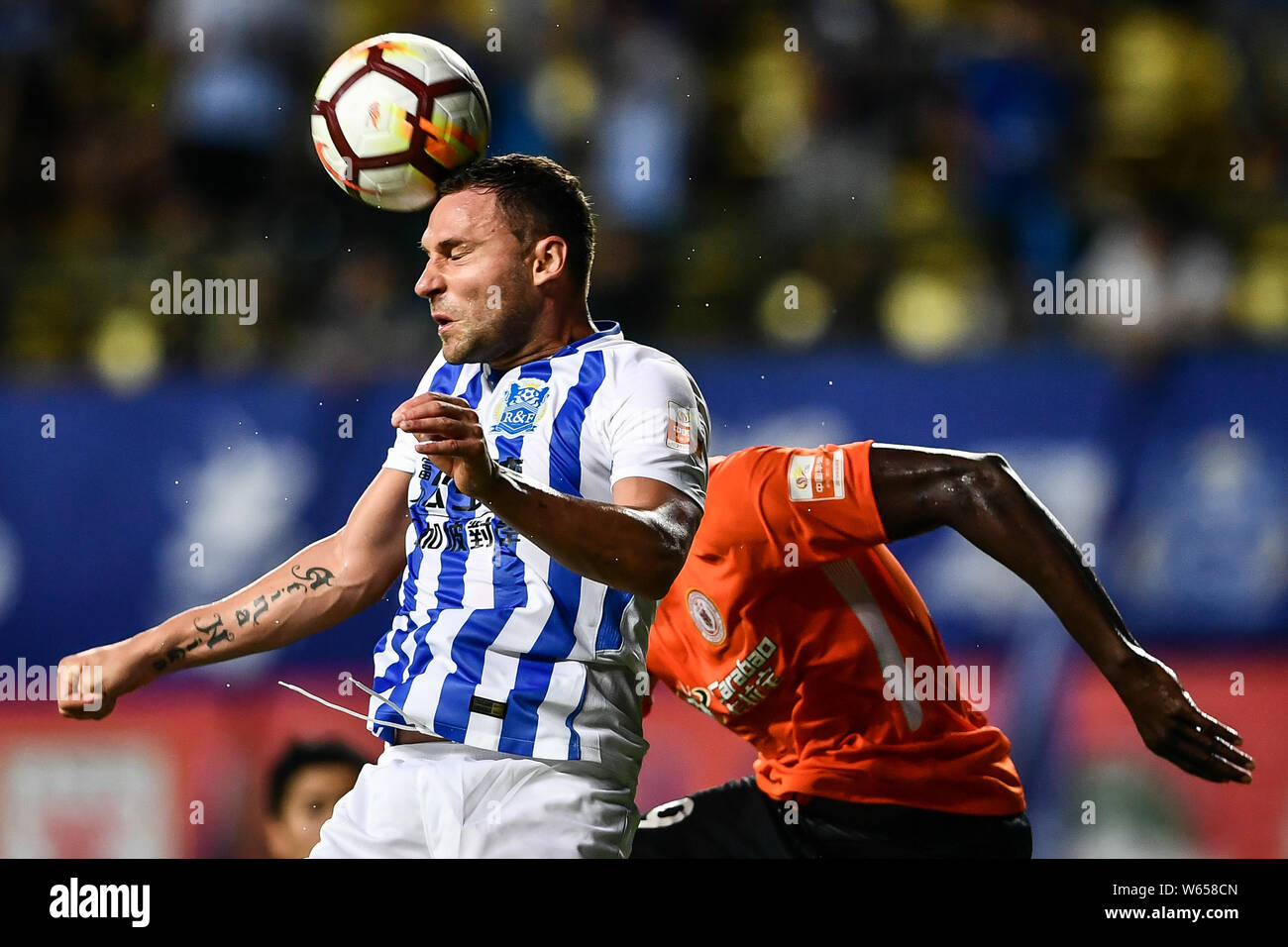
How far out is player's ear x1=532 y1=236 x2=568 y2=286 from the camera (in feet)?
9.73

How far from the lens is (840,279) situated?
5523mm

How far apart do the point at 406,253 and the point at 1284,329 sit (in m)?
3.27

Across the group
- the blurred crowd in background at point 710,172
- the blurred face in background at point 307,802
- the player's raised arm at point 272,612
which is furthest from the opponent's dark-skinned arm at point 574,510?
the blurred crowd in background at point 710,172

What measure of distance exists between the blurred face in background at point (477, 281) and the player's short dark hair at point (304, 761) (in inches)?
67.4

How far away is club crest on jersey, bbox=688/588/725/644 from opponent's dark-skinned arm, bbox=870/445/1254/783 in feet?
1.44

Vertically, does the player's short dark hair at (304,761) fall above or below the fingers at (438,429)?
below

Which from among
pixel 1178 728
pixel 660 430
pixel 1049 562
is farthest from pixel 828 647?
pixel 660 430

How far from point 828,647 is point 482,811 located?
0.98m

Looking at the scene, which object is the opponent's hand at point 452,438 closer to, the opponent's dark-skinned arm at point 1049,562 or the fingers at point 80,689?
the fingers at point 80,689

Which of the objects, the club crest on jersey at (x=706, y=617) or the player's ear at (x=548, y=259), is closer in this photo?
the player's ear at (x=548, y=259)

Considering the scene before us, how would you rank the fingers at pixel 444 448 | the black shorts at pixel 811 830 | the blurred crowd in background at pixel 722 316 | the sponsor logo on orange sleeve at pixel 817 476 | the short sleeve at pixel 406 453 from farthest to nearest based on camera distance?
the blurred crowd in background at pixel 722 316, the black shorts at pixel 811 830, the sponsor logo on orange sleeve at pixel 817 476, the short sleeve at pixel 406 453, the fingers at pixel 444 448

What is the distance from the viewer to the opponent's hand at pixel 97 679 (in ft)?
9.20

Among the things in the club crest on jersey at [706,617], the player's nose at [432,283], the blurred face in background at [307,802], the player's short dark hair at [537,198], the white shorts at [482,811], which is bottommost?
the blurred face in background at [307,802]

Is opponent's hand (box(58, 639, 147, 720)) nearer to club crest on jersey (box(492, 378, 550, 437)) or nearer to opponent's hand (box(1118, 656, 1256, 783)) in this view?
club crest on jersey (box(492, 378, 550, 437))
